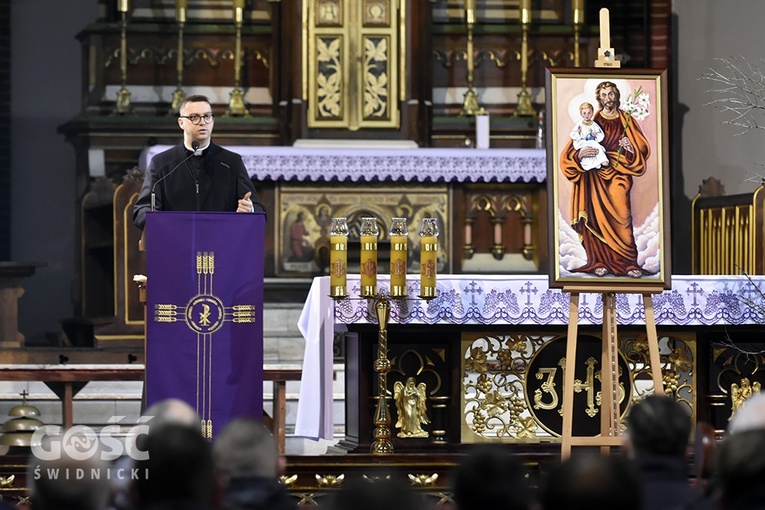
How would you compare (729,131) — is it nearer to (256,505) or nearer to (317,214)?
(317,214)

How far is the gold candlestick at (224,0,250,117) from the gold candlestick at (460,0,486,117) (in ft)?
6.01

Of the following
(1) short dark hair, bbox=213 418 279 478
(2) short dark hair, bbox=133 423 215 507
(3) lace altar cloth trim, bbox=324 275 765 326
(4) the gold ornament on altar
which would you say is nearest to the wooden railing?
(4) the gold ornament on altar

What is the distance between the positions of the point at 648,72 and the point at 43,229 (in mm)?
6984

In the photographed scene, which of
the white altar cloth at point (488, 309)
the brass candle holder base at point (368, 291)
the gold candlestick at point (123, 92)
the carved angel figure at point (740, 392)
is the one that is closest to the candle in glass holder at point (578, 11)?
the gold candlestick at point (123, 92)

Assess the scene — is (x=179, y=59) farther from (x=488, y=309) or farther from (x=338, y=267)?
(x=488, y=309)

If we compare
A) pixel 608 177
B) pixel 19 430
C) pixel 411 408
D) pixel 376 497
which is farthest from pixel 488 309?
pixel 376 497

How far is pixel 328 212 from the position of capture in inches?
438

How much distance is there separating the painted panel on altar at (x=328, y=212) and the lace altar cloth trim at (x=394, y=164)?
168 mm

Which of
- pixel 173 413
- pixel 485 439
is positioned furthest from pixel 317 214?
pixel 173 413

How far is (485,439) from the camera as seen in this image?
7.41 metres

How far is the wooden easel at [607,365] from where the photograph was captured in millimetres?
6562

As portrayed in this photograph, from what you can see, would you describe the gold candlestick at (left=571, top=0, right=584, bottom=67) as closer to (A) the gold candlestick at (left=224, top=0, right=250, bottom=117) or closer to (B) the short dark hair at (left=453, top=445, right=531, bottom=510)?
(A) the gold candlestick at (left=224, top=0, right=250, bottom=117)

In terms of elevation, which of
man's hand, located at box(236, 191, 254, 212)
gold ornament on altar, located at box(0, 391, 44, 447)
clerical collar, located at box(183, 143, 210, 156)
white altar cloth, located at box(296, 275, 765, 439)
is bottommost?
gold ornament on altar, located at box(0, 391, 44, 447)

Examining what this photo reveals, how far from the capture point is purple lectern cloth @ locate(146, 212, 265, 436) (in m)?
6.38
